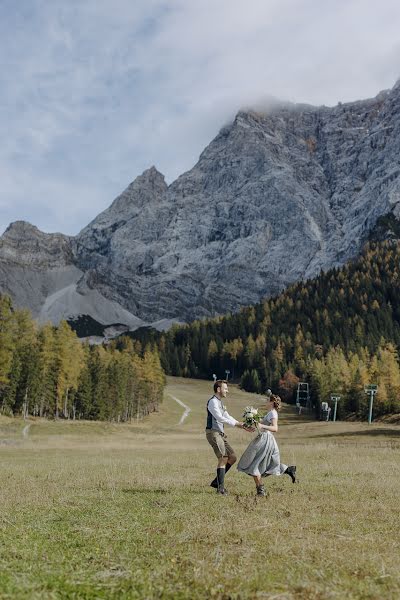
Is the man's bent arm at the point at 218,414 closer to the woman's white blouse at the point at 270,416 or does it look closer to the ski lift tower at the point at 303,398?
the woman's white blouse at the point at 270,416

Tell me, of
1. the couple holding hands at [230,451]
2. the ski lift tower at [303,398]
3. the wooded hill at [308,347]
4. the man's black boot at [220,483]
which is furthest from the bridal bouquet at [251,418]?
the ski lift tower at [303,398]

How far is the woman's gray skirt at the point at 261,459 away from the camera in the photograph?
16.1m

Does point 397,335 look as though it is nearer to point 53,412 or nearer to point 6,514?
point 53,412

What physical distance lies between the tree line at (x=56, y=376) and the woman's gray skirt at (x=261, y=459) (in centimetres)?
5766

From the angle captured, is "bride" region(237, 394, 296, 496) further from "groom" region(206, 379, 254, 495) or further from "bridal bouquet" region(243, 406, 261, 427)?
"groom" region(206, 379, 254, 495)

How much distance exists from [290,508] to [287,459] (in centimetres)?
1715

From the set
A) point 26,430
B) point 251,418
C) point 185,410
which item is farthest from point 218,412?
point 185,410

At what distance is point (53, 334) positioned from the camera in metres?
84.5

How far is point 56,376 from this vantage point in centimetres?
8062

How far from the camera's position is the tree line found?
7456cm

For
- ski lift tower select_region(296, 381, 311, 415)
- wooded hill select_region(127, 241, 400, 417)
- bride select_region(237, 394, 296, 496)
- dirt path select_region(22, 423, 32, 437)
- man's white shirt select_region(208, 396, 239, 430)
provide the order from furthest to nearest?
wooded hill select_region(127, 241, 400, 417) → ski lift tower select_region(296, 381, 311, 415) → dirt path select_region(22, 423, 32, 437) → man's white shirt select_region(208, 396, 239, 430) → bride select_region(237, 394, 296, 496)

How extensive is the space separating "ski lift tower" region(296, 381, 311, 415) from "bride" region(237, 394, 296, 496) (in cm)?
11789

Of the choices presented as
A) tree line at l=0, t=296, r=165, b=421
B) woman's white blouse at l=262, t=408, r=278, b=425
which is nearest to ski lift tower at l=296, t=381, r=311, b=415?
tree line at l=0, t=296, r=165, b=421

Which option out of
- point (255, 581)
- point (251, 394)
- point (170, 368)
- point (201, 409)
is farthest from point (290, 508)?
point (170, 368)
